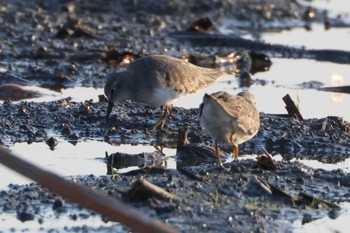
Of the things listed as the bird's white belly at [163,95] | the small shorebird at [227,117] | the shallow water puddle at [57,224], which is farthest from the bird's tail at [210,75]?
the shallow water puddle at [57,224]

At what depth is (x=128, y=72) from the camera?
8.55 m

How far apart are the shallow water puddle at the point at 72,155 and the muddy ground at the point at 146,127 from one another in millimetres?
158

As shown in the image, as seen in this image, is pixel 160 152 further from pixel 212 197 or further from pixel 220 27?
pixel 220 27

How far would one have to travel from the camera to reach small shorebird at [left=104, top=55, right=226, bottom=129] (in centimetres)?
801

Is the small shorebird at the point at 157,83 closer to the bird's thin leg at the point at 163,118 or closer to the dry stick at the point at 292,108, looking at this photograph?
the bird's thin leg at the point at 163,118

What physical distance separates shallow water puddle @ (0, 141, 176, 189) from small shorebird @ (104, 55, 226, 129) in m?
0.68

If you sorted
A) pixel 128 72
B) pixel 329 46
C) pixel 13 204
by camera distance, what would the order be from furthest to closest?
pixel 329 46
pixel 128 72
pixel 13 204

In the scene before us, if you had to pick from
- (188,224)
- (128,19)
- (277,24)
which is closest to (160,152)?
(188,224)

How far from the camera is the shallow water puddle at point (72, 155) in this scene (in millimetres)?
6402

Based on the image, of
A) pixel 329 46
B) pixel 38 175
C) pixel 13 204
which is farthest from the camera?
pixel 329 46

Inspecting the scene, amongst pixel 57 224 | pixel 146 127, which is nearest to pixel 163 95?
pixel 146 127

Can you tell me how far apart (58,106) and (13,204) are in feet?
10.7

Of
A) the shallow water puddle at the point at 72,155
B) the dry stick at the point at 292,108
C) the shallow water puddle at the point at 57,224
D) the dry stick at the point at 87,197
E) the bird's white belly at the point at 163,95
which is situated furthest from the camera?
the dry stick at the point at 292,108

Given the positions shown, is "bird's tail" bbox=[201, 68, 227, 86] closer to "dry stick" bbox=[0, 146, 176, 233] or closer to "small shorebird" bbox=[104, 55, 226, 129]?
"small shorebird" bbox=[104, 55, 226, 129]
